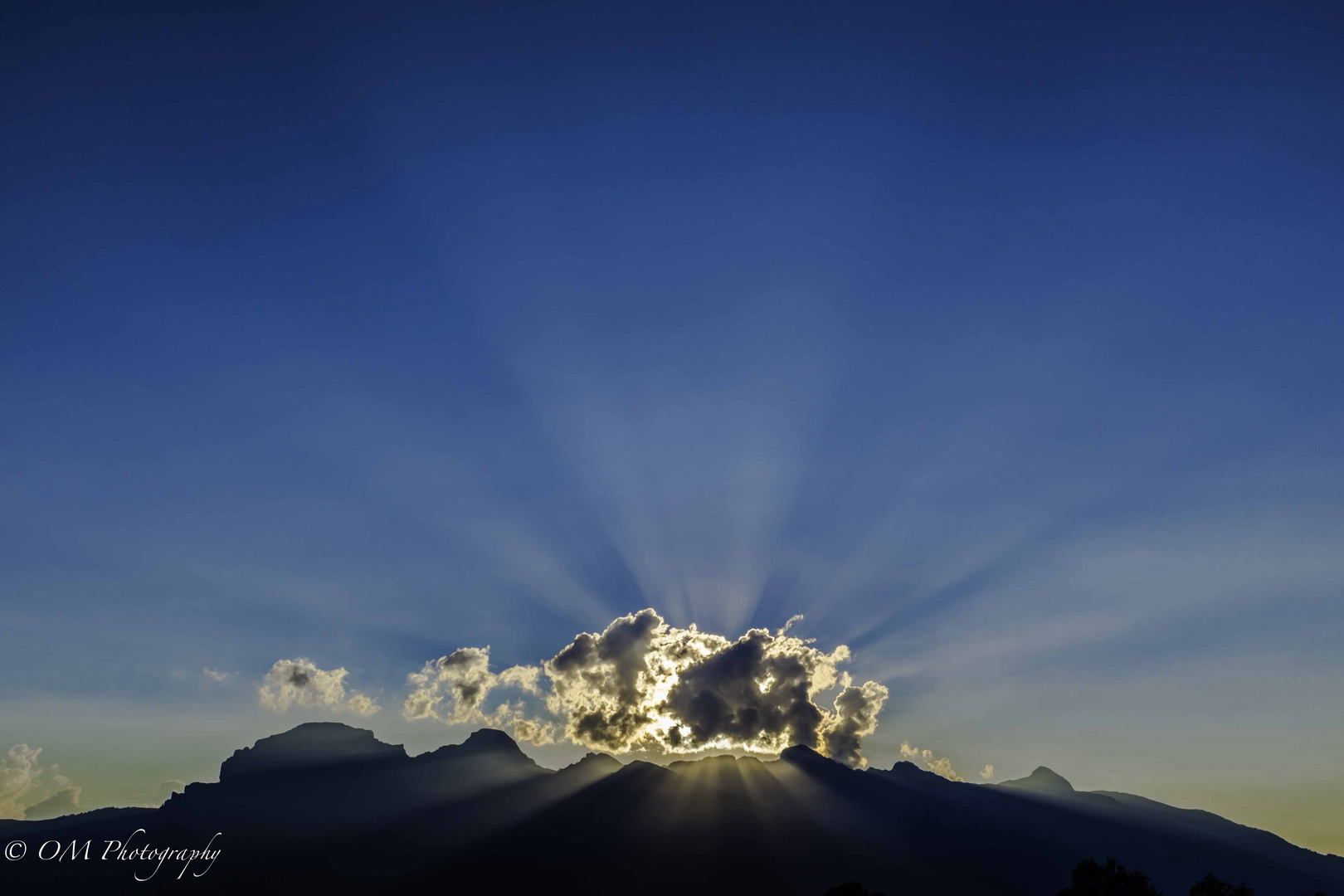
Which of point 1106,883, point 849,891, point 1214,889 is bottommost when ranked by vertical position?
point 849,891

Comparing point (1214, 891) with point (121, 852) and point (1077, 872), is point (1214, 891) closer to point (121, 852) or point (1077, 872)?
point (1077, 872)

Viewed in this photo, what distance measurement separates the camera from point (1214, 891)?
→ 8738 cm

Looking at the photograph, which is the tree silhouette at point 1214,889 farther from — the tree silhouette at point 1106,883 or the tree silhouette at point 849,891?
the tree silhouette at point 849,891

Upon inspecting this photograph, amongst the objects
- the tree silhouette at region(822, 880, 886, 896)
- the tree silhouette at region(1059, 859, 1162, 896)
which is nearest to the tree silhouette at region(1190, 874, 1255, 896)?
the tree silhouette at region(1059, 859, 1162, 896)

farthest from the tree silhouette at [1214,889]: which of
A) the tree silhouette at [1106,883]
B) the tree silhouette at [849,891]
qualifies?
the tree silhouette at [849,891]

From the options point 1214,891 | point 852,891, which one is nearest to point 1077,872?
point 1214,891

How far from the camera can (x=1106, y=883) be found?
8806 cm

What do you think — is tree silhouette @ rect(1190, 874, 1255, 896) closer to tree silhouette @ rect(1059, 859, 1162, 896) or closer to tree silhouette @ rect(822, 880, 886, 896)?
tree silhouette @ rect(1059, 859, 1162, 896)

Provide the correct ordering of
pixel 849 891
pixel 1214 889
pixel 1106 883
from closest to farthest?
pixel 849 891 → pixel 1214 889 → pixel 1106 883

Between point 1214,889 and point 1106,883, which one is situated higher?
point 1106,883

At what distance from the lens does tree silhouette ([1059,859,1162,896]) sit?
8625 cm

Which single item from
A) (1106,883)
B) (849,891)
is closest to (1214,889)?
(1106,883)

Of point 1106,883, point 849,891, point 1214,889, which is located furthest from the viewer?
point 1106,883

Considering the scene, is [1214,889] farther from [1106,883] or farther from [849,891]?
[849,891]
